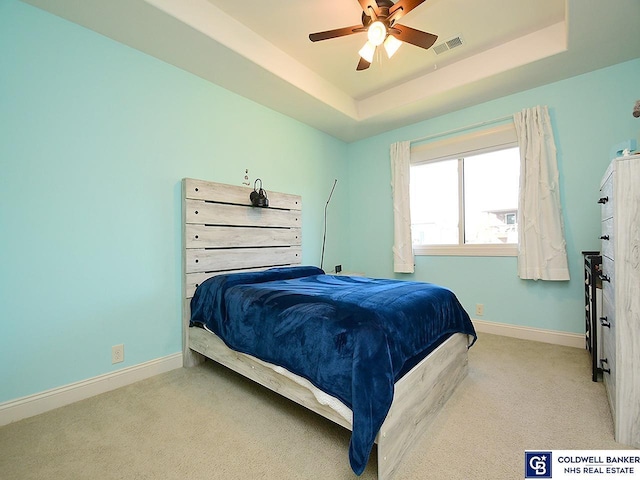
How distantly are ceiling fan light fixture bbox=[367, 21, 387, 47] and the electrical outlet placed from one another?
2827 millimetres

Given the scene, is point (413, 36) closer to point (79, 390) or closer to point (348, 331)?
point (348, 331)

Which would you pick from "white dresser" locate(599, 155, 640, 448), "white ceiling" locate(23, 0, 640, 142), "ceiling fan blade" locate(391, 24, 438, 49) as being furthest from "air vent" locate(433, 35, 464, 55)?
"white dresser" locate(599, 155, 640, 448)

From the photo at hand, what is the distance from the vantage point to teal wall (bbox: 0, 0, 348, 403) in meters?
1.72

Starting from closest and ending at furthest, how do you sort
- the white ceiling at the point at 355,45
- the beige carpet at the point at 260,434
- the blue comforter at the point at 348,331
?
the blue comforter at the point at 348,331 → the beige carpet at the point at 260,434 → the white ceiling at the point at 355,45

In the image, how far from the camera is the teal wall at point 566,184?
253cm

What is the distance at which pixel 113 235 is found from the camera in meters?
2.08

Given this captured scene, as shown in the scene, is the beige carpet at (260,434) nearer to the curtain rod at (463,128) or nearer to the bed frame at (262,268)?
the bed frame at (262,268)

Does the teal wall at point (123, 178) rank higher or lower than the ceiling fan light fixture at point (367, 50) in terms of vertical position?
lower

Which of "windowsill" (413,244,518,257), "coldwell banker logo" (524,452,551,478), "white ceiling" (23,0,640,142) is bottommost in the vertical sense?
"coldwell banker logo" (524,452,551,478)

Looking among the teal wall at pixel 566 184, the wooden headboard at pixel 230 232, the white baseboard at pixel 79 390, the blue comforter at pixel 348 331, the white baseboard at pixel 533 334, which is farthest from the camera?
the white baseboard at pixel 533 334

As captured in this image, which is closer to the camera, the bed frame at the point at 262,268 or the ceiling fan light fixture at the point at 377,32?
the bed frame at the point at 262,268

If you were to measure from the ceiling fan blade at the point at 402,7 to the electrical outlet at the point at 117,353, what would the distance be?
9.75 feet

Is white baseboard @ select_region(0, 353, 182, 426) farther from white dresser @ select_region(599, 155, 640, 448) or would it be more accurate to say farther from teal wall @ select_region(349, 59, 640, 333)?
teal wall @ select_region(349, 59, 640, 333)

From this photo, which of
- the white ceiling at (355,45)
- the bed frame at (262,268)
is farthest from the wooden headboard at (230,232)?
the white ceiling at (355,45)
